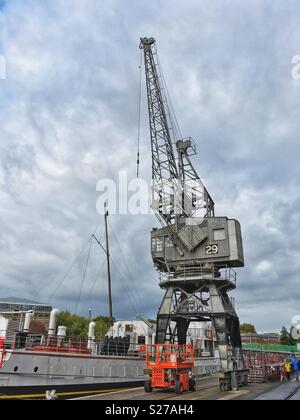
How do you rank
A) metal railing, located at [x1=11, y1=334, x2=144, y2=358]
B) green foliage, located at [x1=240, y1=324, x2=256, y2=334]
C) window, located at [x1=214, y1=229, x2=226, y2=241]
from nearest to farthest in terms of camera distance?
metal railing, located at [x1=11, y1=334, x2=144, y2=358] → window, located at [x1=214, y1=229, x2=226, y2=241] → green foliage, located at [x1=240, y1=324, x2=256, y2=334]

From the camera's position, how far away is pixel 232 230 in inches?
1260

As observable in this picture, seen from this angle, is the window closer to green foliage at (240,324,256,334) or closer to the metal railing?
the metal railing

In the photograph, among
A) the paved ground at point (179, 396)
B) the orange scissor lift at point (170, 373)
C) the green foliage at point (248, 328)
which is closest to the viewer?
the paved ground at point (179, 396)

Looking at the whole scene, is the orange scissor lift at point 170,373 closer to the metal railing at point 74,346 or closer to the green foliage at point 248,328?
the metal railing at point 74,346

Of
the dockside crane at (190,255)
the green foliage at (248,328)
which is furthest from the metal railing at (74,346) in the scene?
the green foliage at (248,328)

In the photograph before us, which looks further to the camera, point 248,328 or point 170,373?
point 248,328

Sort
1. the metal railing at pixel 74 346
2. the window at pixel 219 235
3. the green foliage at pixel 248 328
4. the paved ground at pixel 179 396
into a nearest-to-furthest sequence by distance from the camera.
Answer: the paved ground at pixel 179 396, the metal railing at pixel 74 346, the window at pixel 219 235, the green foliage at pixel 248 328

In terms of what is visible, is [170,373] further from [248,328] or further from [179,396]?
[248,328]

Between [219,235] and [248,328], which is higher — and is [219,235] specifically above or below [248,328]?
below

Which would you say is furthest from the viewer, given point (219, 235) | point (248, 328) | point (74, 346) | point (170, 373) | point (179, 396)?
point (248, 328)

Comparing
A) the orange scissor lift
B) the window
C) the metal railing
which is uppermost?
the window

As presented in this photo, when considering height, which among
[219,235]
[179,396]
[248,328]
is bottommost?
[179,396]

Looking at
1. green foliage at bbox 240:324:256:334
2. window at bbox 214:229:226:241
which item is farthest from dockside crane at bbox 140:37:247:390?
green foliage at bbox 240:324:256:334

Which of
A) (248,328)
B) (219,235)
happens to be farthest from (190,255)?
(248,328)
